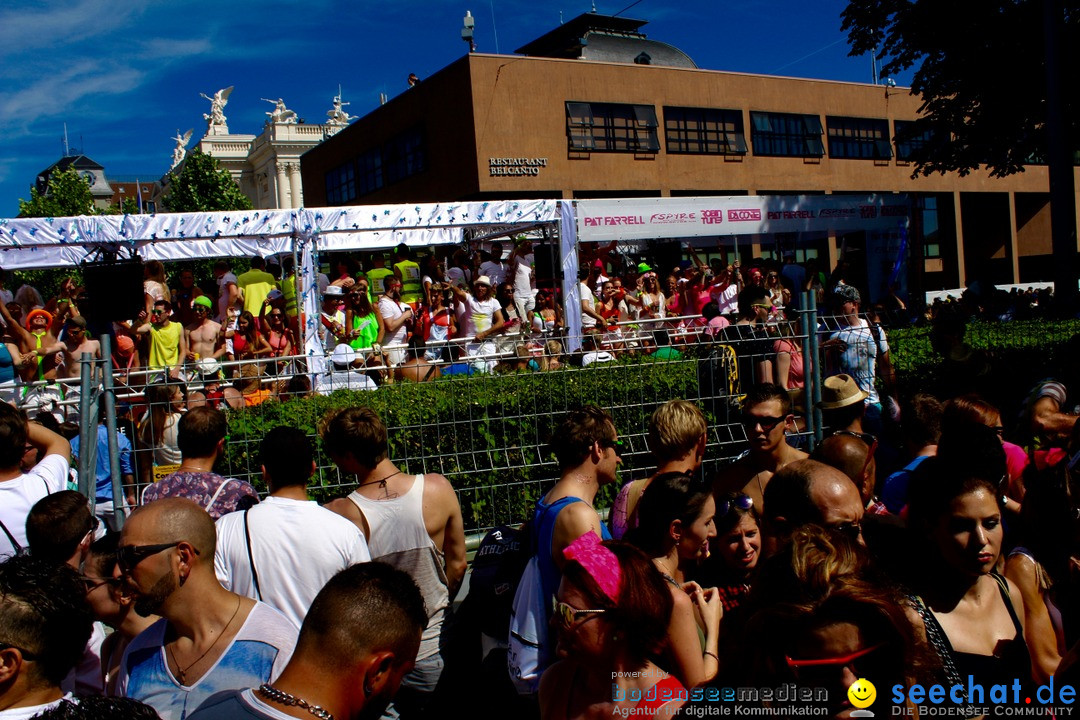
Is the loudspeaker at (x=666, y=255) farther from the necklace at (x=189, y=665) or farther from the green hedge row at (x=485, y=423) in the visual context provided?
the necklace at (x=189, y=665)

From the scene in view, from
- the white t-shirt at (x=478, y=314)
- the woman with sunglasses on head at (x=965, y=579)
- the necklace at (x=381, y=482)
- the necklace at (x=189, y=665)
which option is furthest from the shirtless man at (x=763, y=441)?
the white t-shirt at (x=478, y=314)

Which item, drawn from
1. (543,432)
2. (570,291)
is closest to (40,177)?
(570,291)

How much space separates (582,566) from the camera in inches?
98.0

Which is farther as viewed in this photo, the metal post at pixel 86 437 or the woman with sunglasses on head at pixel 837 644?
the metal post at pixel 86 437

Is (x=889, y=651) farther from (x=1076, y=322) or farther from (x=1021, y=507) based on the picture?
(x=1076, y=322)

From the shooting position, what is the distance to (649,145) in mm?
32938

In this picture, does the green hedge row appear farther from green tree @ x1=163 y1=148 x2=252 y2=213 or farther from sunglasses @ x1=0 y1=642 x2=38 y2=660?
green tree @ x1=163 y1=148 x2=252 y2=213

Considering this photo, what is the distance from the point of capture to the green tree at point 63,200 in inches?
1726

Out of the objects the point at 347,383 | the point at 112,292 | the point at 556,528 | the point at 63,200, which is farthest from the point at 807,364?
the point at 63,200

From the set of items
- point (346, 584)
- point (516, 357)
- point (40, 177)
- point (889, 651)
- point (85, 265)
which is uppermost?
point (40, 177)

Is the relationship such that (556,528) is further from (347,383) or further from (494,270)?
(494,270)

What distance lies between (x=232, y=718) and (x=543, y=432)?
4.14 metres

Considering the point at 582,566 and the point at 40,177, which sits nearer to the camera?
the point at 582,566

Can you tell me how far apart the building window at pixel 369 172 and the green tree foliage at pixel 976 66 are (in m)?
20.4
